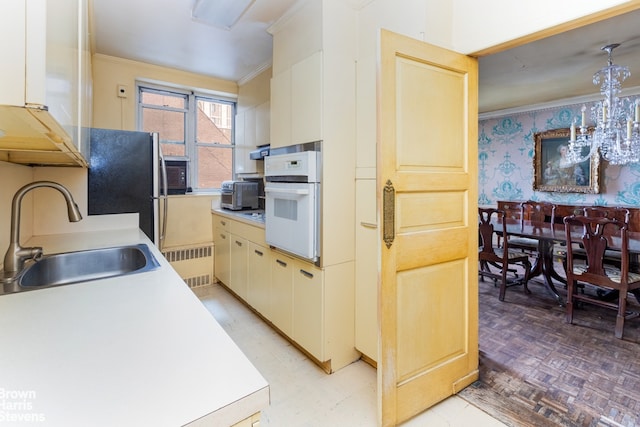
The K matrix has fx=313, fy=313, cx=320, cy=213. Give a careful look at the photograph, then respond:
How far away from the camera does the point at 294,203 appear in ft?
7.38

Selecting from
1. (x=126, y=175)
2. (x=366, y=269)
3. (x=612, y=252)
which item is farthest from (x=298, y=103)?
(x=612, y=252)

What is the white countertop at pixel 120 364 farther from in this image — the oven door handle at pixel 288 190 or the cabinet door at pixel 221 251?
the cabinet door at pixel 221 251

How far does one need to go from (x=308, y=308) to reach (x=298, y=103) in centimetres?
148

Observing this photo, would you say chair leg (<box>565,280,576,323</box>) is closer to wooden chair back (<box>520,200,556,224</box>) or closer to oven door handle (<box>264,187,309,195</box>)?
wooden chair back (<box>520,200,556,224</box>)

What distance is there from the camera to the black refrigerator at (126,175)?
8.00ft

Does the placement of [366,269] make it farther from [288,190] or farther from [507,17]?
[507,17]

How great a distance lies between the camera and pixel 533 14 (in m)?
1.50

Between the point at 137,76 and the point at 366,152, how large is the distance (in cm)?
308

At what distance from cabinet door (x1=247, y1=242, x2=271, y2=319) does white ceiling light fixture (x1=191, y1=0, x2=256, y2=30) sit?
191 centimetres

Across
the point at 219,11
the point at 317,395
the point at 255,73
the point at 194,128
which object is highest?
Result: the point at 255,73

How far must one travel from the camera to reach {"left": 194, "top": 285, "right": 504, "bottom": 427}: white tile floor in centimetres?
170

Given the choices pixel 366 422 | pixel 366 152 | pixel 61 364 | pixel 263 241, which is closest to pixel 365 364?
pixel 366 422

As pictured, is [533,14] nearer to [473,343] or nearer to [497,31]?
[497,31]

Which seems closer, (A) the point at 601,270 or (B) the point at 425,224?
(B) the point at 425,224
